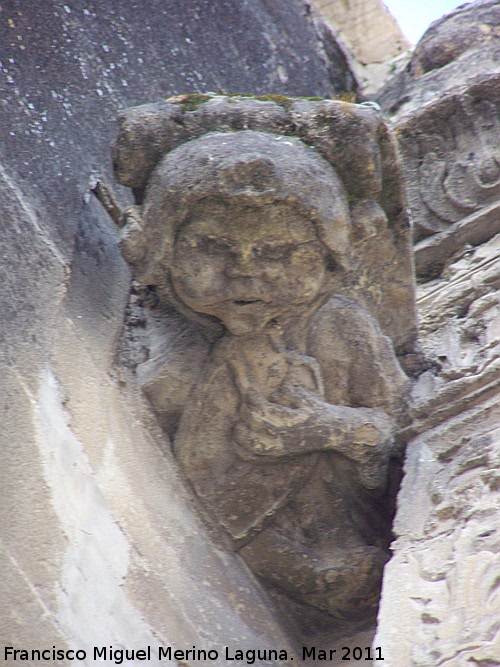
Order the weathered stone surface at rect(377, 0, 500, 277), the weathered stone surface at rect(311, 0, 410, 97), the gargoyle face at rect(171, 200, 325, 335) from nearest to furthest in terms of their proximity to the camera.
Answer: the gargoyle face at rect(171, 200, 325, 335) < the weathered stone surface at rect(377, 0, 500, 277) < the weathered stone surface at rect(311, 0, 410, 97)

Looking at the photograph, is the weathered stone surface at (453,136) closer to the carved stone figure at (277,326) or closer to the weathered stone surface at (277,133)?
the carved stone figure at (277,326)

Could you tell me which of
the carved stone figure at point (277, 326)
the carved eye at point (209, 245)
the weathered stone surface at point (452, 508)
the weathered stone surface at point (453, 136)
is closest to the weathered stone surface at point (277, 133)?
the carved stone figure at point (277, 326)

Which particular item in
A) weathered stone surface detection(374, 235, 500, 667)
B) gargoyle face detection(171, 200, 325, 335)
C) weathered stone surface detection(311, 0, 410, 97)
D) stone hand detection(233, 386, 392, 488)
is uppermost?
weathered stone surface detection(311, 0, 410, 97)

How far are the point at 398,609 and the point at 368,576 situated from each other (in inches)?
22.1

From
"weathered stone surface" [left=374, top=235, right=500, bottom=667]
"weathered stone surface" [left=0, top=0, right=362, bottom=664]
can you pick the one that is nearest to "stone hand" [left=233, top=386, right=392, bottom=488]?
"weathered stone surface" [left=374, top=235, right=500, bottom=667]

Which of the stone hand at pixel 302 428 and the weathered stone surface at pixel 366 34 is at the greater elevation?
the weathered stone surface at pixel 366 34

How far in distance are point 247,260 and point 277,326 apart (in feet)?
0.80

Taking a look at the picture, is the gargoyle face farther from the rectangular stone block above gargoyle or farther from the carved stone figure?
the rectangular stone block above gargoyle

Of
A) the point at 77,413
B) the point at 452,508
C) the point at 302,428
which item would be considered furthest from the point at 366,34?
the point at 452,508

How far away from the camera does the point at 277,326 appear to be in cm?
285

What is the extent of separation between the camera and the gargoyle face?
2654 mm

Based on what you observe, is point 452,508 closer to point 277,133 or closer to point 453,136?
point 277,133

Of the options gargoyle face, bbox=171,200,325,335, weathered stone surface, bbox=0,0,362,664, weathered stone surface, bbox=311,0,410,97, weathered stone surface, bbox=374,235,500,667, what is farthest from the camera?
weathered stone surface, bbox=311,0,410,97

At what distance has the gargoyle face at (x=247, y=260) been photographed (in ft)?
8.71
